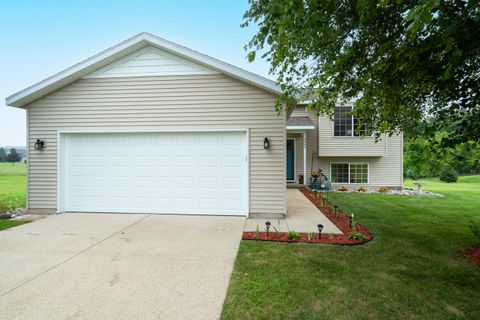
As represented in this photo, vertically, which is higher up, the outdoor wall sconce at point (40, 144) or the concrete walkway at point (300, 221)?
the outdoor wall sconce at point (40, 144)

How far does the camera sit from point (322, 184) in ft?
38.8

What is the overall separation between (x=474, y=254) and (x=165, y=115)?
684 centimetres

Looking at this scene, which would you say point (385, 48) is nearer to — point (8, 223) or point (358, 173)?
point (8, 223)

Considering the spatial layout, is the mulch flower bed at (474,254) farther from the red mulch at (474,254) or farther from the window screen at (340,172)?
the window screen at (340,172)

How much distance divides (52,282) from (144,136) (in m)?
4.14

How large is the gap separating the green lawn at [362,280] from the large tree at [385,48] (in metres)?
1.88

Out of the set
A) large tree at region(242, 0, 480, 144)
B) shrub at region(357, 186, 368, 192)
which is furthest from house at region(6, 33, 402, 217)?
shrub at region(357, 186, 368, 192)

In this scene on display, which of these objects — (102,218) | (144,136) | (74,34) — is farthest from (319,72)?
(74,34)

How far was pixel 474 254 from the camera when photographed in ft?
12.9

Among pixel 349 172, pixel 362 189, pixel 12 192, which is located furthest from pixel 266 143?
pixel 12 192

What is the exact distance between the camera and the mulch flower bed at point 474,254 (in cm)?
372

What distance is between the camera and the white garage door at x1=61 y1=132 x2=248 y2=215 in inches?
249

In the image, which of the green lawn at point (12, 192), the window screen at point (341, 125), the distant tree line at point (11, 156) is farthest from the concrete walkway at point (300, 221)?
the distant tree line at point (11, 156)

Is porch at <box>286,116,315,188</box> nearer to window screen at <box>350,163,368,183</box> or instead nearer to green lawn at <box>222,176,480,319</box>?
window screen at <box>350,163,368,183</box>
